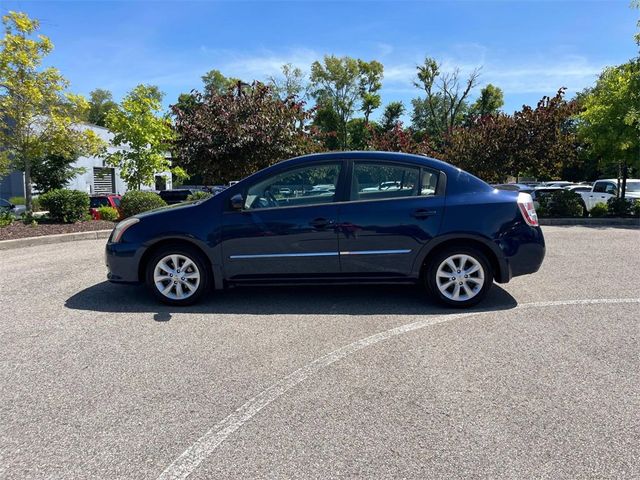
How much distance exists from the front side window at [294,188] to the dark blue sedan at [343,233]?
1cm

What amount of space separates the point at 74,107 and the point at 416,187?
459 inches

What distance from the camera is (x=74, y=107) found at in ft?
44.2

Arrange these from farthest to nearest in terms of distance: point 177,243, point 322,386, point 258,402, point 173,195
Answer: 1. point 173,195
2. point 177,243
3. point 322,386
4. point 258,402

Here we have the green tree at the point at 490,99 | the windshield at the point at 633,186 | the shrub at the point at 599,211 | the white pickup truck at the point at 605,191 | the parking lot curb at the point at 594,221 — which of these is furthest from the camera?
the green tree at the point at 490,99

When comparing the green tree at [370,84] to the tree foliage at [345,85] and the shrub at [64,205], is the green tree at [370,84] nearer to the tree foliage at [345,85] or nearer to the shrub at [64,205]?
the tree foliage at [345,85]

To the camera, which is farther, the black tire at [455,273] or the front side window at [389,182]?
the front side window at [389,182]

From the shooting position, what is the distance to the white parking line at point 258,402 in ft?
8.52

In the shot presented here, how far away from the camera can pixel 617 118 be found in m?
14.9

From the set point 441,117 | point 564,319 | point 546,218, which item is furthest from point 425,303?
point 441,117

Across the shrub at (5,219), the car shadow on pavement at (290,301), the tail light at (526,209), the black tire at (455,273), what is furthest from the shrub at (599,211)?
the shrub at (5,219)

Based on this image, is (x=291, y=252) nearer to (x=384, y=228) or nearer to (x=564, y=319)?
(x=384, y=228)

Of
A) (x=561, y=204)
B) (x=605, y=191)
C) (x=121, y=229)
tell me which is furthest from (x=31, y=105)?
(x=605, y=191)

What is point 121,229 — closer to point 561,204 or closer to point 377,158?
point 377,158

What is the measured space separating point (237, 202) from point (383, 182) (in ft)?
5.32
